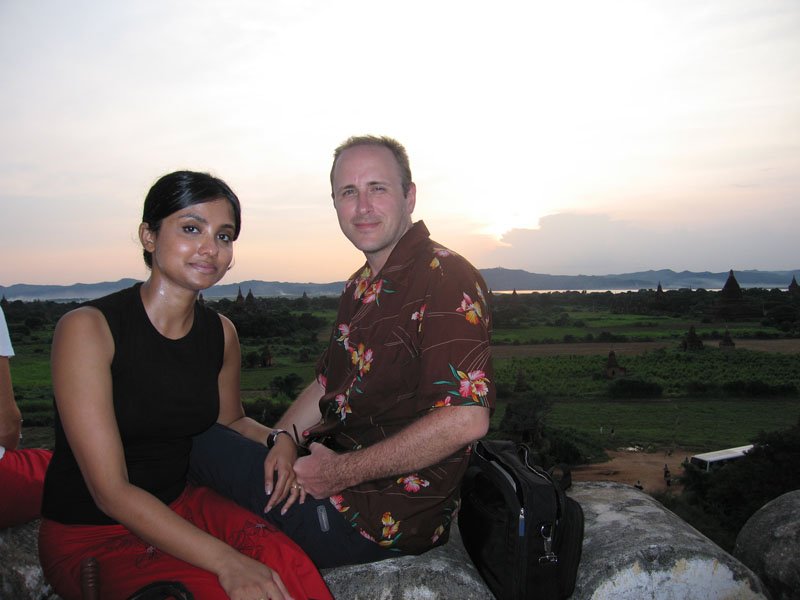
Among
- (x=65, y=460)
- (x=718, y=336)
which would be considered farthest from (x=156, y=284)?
(x=718, y=336)

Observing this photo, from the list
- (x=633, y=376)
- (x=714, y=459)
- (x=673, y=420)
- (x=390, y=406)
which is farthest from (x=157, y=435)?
(x=633, y=376)

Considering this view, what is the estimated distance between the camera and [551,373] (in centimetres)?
6016

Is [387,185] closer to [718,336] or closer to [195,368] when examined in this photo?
[195,368]

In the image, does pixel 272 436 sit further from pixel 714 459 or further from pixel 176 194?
pixel 714 459

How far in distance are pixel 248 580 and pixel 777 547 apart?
2.87m

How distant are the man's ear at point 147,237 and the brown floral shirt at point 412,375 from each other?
2.89ft

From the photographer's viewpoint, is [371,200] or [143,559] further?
[371,200]

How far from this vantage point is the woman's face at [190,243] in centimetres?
228

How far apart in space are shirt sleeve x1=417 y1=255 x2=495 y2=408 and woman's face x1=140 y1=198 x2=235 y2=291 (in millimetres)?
857

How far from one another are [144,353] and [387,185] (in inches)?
50.3

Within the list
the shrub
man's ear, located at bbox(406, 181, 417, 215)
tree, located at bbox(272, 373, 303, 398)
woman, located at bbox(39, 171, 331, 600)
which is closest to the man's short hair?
man's ear, located at bbox(406, 181, 417, 215)

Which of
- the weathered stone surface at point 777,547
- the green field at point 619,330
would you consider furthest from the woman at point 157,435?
the green field at point 619,330

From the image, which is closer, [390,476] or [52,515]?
[52,515]

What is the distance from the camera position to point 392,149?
A: 111 inches
